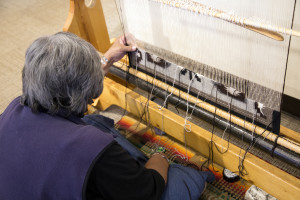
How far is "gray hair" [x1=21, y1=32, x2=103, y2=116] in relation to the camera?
98 cm

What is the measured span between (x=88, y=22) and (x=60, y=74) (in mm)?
1090

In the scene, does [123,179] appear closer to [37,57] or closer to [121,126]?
[37,57]

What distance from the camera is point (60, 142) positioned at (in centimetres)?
99

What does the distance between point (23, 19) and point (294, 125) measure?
2.87 metres

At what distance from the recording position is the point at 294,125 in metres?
1.96

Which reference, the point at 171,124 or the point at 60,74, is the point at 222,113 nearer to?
the point at 171,124

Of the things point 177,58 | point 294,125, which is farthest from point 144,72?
point 294,125

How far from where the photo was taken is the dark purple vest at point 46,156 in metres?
0.98

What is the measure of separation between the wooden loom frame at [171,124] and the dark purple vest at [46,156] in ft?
1.94

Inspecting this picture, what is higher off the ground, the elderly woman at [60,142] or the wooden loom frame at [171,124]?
the elderly woman at [60,142]

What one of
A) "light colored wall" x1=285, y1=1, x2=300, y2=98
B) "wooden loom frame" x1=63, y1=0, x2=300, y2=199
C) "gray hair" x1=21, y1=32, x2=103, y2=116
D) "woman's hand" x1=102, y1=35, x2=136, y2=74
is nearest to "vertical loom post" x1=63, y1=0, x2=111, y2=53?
"wooden loom frame" x1=63, y1=0, x2=300, y2=199

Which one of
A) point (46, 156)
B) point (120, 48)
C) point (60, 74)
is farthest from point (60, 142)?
point (120, 48)

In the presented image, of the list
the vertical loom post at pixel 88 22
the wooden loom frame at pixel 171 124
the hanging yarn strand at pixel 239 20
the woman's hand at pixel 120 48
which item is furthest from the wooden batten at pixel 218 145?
the hanging yarn strand at pixel 239 20

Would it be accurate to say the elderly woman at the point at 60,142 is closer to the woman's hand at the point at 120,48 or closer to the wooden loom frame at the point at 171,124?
the wooden loom frame at the point at 171,124
